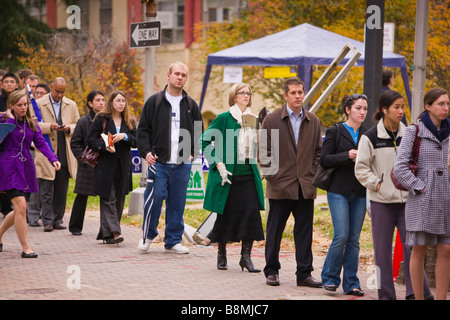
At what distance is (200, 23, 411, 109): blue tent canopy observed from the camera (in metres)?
15.3

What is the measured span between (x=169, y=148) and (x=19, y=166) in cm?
177

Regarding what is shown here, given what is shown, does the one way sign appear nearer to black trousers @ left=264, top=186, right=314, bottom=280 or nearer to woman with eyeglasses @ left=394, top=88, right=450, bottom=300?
black trousers @ left=264, top=186, right=314, bottom=280

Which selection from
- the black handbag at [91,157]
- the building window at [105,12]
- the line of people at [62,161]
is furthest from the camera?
the building window at [105,12]

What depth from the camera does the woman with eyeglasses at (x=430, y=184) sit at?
6.51 metres

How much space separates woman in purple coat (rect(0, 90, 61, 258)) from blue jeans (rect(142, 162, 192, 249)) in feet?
4.51

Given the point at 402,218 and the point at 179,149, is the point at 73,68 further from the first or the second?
the point at 402,218

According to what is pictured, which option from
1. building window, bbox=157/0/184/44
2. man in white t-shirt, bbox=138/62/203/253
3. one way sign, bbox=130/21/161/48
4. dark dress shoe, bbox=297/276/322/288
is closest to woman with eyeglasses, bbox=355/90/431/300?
dark dress shoe, bbox=297/276/322/288

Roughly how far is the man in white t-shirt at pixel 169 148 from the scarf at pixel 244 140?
3.09ft

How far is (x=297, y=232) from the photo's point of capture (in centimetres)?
814

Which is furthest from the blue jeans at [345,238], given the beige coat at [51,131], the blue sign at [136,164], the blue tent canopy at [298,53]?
the blue tent canopy at [298,53]

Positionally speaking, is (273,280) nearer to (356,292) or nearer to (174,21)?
(356,292)

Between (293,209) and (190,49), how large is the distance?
95.8ft

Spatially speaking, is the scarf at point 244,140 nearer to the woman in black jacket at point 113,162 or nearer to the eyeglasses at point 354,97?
the eyeglasses at point 354,97
